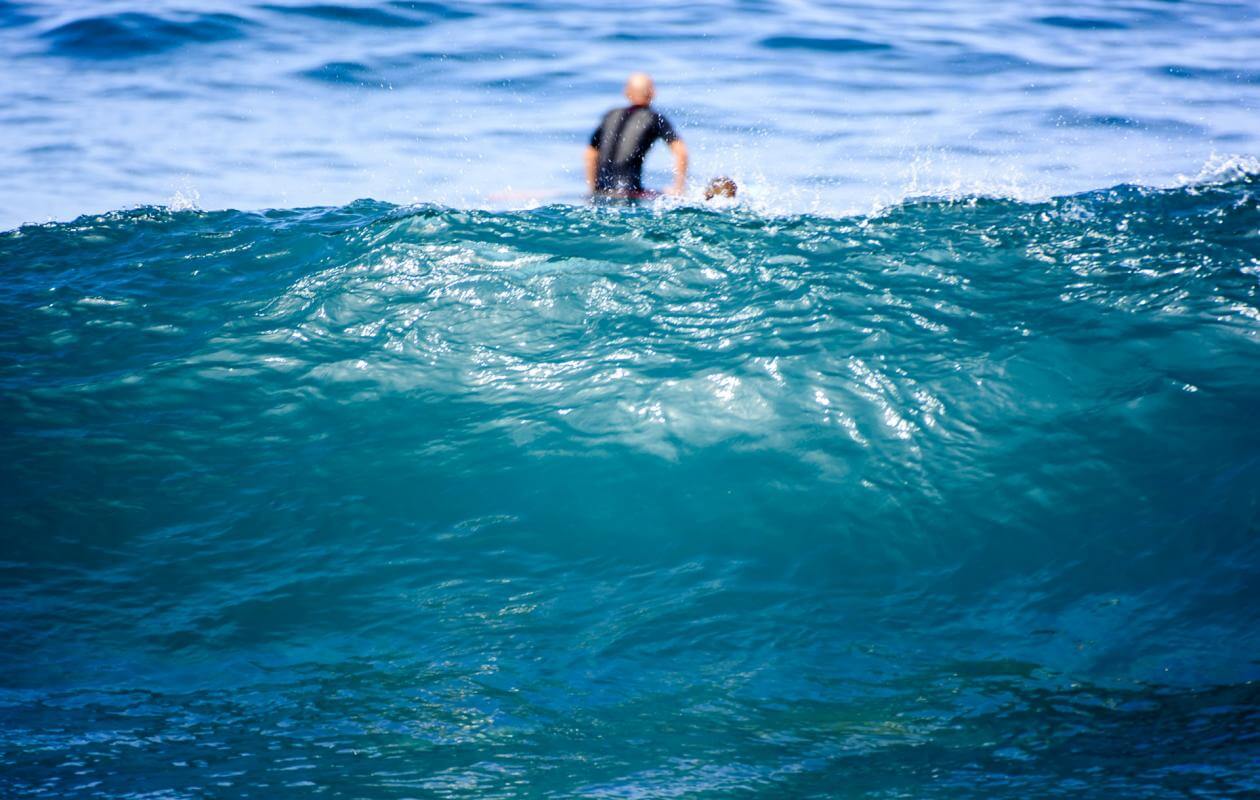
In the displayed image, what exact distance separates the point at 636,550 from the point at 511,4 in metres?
13.0

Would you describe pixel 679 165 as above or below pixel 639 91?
below

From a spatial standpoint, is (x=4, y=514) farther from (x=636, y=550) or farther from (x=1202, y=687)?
(x=1202, y=687)

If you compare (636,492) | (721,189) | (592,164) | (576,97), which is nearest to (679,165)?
(721,189)

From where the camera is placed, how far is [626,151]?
818 centimetres

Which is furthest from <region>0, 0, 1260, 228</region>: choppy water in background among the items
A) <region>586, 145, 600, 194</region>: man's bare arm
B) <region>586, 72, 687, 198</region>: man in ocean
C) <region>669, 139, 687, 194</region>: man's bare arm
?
<region>669, 139, 687, 194</region>: man's bare arm

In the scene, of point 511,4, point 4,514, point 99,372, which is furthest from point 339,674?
point 511,4

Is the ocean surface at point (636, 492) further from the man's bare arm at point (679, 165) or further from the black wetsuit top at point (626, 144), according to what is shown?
the man's bare arm at point (679, 165)

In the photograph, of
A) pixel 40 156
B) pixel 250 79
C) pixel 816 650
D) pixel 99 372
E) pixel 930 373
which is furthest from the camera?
pixel 250 79

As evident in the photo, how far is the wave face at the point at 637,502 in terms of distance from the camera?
12.4 ft

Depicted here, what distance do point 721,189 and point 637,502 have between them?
3.48 meters

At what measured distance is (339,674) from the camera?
14.1 ft

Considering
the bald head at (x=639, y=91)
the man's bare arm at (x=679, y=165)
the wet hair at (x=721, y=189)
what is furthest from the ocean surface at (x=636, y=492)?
the bald head at (x=639, y=91)

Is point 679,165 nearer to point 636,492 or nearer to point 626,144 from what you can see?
point 626,144

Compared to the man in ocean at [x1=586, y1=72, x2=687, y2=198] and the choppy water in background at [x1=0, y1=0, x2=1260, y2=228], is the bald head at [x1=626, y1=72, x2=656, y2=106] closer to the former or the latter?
the man in ocean at [x1=586, y1=72, x2=687, y2=198]
